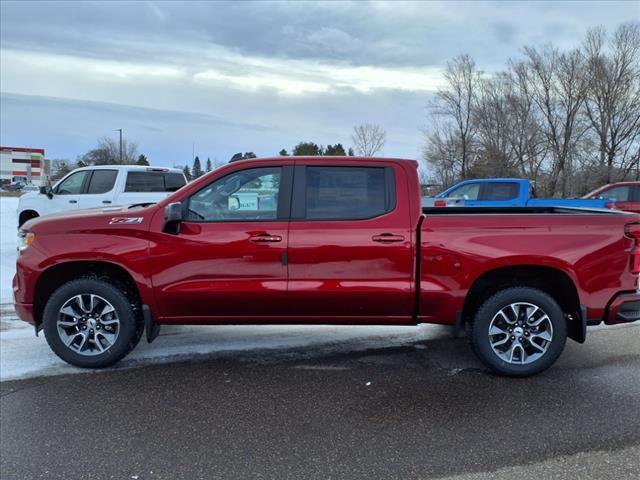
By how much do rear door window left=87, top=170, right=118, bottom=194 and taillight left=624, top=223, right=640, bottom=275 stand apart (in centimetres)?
995

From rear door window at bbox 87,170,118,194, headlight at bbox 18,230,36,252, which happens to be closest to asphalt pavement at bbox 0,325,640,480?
headlight at bbox 18,230,36,252

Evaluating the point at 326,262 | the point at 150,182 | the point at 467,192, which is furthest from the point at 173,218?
the point at 467,192

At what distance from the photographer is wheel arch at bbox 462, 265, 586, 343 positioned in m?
4.37

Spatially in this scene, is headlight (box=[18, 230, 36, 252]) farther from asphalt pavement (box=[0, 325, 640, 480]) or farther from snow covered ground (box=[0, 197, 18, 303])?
snow covered ground (box=[0, 197, 18, 303])

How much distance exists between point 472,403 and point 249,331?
8.57 ft

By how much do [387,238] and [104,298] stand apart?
2477 millimetres

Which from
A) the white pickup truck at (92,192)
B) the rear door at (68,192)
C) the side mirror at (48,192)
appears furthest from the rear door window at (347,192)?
the side mirror at (48,192)

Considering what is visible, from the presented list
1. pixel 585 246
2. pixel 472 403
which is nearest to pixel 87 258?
pixel 472 403

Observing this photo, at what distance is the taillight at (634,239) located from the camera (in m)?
4.24

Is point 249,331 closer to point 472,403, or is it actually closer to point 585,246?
point 472,403

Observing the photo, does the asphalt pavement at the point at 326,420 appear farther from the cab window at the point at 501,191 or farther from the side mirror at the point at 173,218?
the cab window at the point at 501,191

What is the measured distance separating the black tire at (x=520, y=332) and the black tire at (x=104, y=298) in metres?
2.99

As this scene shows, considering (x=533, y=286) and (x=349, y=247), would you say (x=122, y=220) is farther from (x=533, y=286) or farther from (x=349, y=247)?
(x=533, y=286)

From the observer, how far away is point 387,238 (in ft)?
13.9
